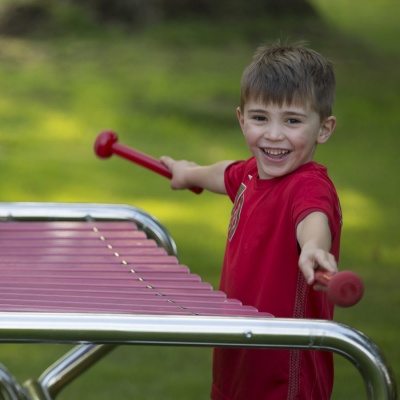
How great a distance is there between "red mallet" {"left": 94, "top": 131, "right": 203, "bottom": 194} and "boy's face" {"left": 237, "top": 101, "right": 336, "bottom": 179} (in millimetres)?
487

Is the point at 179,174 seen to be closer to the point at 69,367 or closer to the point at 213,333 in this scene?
the point at 69,367

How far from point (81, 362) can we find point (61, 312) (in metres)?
0.81

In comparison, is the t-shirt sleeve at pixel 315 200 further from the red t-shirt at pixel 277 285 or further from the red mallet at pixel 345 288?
the red mallet at pixel 345 288

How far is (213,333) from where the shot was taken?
5.75ft

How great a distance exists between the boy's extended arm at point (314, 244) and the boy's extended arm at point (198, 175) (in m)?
0.58

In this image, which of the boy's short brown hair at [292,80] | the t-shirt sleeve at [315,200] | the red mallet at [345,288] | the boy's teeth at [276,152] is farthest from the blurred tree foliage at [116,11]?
the red mallet at [345,288]

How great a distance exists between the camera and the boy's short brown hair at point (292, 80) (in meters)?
2.24

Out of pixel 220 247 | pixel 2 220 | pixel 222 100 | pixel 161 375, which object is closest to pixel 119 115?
pixel 222 100

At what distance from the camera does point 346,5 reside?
9.38 metres

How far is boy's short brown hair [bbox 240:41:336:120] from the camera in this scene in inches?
88.1

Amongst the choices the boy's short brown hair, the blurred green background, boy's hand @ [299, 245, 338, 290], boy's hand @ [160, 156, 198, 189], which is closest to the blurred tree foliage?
the blurred green background

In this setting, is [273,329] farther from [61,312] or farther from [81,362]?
[81,362]

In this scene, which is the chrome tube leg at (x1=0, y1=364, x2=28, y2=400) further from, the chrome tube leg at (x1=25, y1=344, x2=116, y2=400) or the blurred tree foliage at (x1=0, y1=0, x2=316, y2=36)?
the blurred tree foliage at (x1=0, y1=0, x2=316, y2=36)

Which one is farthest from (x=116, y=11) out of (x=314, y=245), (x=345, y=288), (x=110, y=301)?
(x=345, y=288)
